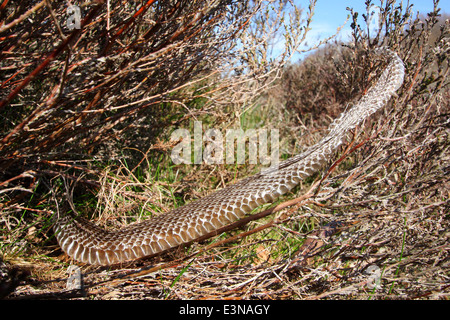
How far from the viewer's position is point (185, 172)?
4.21 meters

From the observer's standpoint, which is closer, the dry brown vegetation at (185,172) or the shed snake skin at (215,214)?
the dry brown vegetation at (185,172)

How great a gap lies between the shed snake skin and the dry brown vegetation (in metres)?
0.14

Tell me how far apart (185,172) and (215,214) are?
1.75 metres

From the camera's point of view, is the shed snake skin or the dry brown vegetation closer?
the dry brown vegetation

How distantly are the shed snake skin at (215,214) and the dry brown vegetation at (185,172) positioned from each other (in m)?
0.14

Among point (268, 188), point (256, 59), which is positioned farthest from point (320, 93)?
point (268, 188)

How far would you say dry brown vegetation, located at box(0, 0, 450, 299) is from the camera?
224 centimetres

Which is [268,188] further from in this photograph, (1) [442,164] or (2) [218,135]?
(2) [218,135]

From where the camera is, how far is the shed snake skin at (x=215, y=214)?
2453mm

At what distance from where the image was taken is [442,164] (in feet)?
8.42

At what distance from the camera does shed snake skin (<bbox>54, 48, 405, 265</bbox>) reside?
245cm
